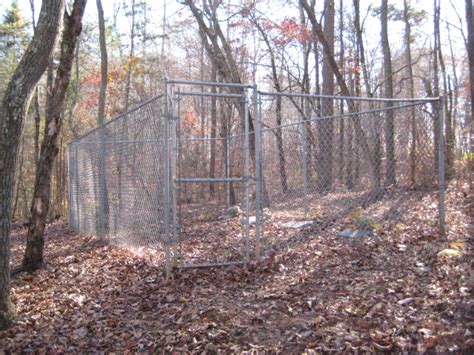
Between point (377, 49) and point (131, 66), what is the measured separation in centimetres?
1328

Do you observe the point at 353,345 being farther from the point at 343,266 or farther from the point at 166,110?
the point at 166,110

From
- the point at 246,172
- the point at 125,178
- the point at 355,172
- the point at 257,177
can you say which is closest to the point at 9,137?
the point at 246,172

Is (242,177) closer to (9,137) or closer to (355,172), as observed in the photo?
(9,137)

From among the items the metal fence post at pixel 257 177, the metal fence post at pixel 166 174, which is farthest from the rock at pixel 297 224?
the metal fence post at pixel 166 174

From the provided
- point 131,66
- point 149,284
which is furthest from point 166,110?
point 131,66

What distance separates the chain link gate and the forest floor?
42cm

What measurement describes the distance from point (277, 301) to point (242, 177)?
1801 millimetres

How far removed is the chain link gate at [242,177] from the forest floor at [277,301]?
0.42 meters

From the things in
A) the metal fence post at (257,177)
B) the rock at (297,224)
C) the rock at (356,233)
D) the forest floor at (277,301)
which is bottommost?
the forest floor at (277,301)

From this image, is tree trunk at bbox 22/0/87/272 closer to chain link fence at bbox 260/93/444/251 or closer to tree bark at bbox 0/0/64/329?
tree bark at bbox 0/0/64/329

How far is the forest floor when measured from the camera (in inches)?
140

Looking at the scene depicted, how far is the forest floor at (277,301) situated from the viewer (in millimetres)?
3553

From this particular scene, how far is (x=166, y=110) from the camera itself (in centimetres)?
513

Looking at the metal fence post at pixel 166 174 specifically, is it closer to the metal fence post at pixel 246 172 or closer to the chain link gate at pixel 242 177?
the chain link gate at pixel 242 177
